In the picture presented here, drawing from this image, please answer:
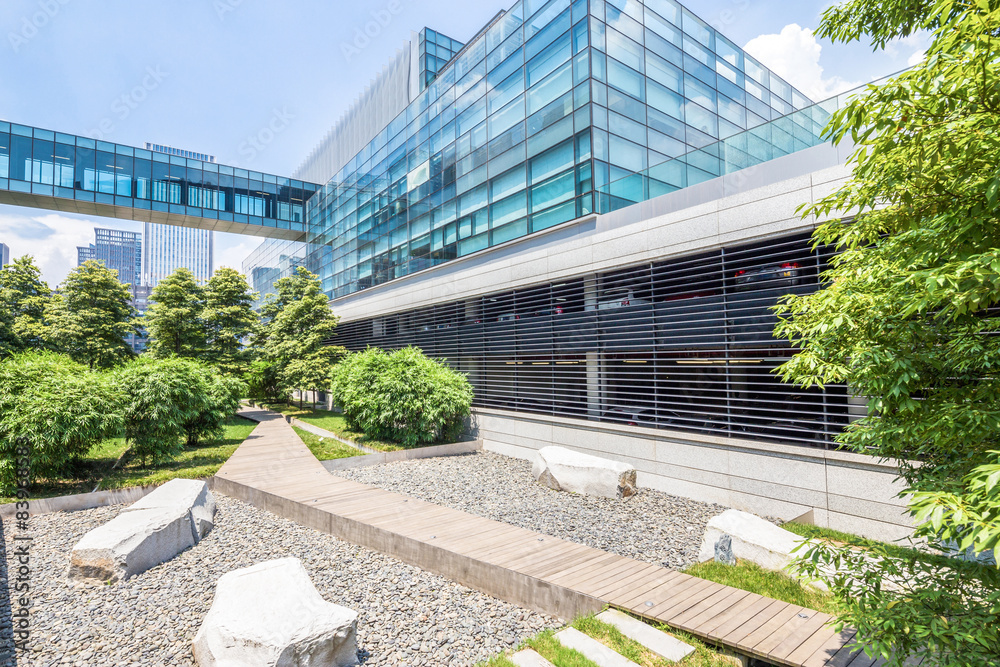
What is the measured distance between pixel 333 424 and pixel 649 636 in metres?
16.0

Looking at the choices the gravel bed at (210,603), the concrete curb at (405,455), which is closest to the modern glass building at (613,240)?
the concrete curb at (405,455)

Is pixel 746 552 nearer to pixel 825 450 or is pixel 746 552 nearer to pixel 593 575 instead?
pixel 593 575

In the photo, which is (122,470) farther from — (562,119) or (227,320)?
(227,320)

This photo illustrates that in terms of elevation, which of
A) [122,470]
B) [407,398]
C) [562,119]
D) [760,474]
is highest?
[562,119]

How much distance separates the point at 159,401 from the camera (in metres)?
10.9

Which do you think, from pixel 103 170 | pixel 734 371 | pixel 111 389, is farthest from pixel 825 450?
pixel 103 170

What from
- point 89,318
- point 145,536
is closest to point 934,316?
point 145,536

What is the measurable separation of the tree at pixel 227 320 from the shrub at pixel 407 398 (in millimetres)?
11259

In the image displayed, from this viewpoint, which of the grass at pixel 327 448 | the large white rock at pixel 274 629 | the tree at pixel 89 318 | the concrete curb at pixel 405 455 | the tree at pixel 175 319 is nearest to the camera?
the large white rock at pixel 274 629

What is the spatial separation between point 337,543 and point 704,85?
16.5 metres

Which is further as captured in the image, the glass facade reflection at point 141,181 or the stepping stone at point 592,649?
the glass facade reflection at point 141,181

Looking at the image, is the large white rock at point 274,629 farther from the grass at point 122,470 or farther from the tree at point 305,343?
the tree at point 305,343

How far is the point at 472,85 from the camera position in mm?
16719

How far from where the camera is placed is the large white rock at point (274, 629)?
12.9 ft
